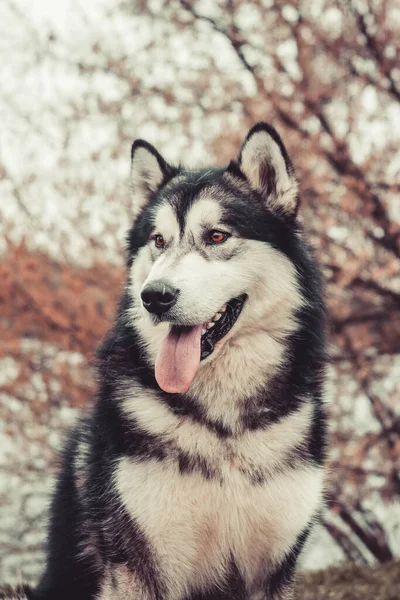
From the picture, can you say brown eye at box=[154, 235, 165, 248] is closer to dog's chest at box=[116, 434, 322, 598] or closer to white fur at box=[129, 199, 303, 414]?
white fur at box=[129, 199, 303, 414]

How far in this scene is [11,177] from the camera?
711 centimetres

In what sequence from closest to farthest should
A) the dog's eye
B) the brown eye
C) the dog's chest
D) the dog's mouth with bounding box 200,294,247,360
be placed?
the dog's chest < the dog's mouth with bounding box 200,294,247,360 < the dog's eye < the brown eye

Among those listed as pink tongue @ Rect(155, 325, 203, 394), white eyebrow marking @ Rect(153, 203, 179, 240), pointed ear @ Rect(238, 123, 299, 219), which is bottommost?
pink tongue @ Rect(155, 325, 203, 394)

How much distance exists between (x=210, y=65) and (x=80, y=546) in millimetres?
5064

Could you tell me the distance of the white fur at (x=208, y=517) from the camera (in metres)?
2.85

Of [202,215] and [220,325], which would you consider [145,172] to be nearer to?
[202,215]

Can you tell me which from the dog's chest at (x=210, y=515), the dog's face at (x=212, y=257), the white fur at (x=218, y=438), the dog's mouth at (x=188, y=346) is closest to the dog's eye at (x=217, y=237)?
the dog's face at (x=212, y=257)

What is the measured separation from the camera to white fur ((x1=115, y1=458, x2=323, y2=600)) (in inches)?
112

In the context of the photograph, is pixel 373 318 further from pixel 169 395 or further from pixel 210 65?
pixel 169 395

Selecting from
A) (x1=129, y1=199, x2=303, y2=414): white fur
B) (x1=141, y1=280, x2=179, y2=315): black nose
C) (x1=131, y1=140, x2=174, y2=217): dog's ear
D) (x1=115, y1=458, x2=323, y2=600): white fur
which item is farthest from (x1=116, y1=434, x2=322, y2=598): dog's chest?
(x1=131, y1=140, x2=174, y2=217): dog's ear

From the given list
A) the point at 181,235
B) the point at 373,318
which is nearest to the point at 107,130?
the point at 373,318

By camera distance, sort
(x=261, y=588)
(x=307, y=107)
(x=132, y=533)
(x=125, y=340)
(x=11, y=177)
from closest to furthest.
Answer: (x=132, y=533) < (x=261, y=588) < (x=125, y=340) < (x=307, y=107) < (x=11, y=177)

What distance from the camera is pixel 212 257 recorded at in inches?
126

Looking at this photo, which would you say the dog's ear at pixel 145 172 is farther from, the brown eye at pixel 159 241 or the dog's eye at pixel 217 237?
the dog's eye at pixel 217 237
